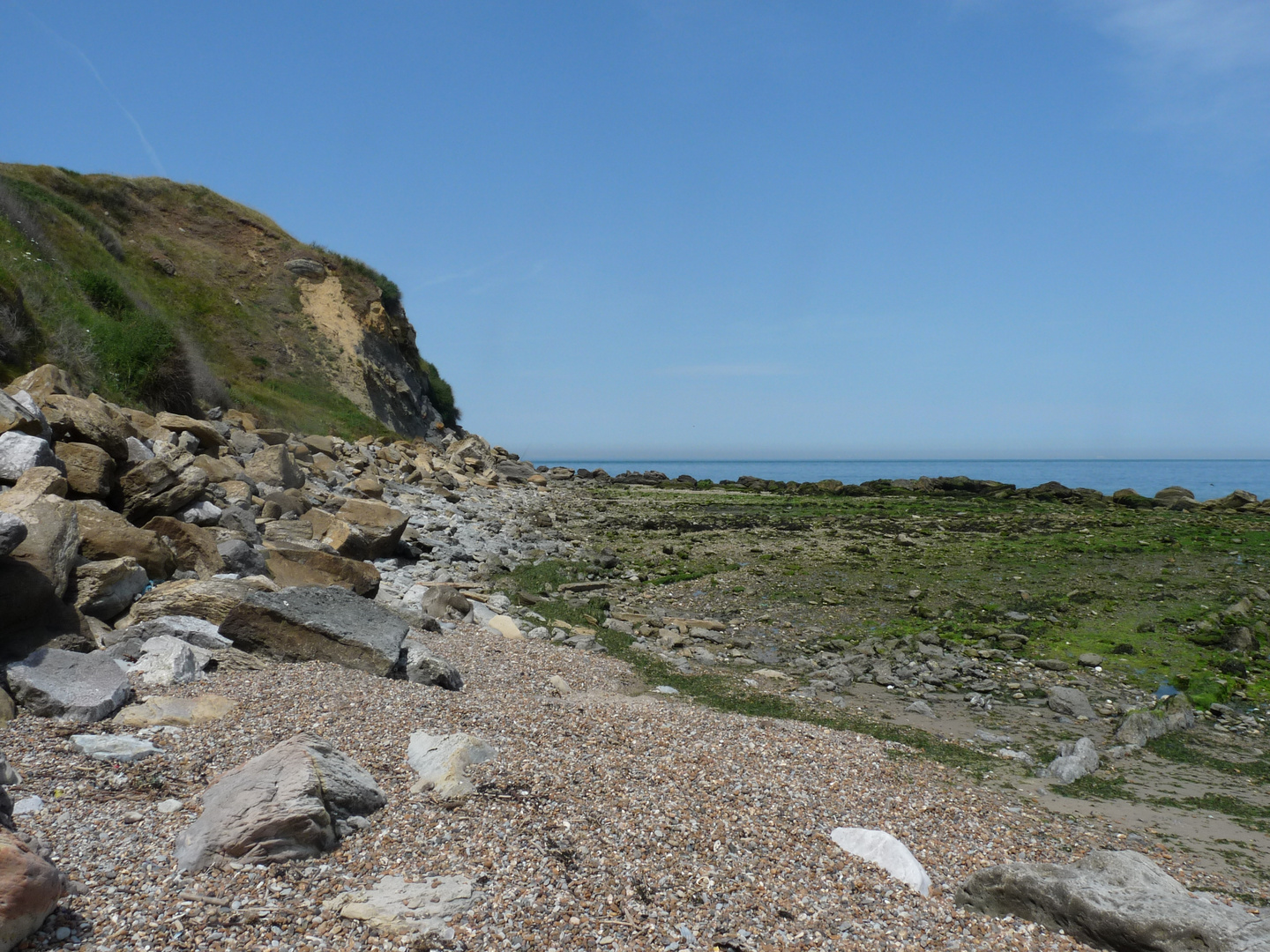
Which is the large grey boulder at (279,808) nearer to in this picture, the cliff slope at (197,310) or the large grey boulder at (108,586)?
the large grey boulder at (108,586)

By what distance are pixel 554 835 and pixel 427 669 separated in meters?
3.78

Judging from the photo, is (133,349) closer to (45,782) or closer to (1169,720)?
(45,782)

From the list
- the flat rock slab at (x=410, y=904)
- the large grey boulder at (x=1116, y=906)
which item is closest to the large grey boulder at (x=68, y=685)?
the flat rock slab at (x=410, y=904)

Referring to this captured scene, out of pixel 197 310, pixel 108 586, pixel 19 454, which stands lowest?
pixel 108 586

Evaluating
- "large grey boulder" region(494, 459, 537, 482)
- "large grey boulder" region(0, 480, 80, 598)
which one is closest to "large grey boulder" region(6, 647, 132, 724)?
"large grey boulder" region(0, 480, 80, 598)

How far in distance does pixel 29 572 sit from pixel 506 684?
4.83 meters

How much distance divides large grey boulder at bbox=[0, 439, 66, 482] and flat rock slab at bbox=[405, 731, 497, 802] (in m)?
5.95

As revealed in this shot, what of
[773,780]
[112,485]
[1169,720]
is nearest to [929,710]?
[1169,720]

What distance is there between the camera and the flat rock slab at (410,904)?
419 centimetres

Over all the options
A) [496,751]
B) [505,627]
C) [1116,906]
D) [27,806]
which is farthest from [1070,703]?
[27,806]

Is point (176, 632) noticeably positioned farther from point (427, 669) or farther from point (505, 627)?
point (505, 627)

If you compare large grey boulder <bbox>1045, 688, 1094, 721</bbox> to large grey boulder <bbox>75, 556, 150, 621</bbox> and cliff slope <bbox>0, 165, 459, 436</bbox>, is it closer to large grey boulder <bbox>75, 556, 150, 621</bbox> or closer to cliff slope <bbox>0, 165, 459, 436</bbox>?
large grey boulder <bbox>75, 556, 150, 621</bbox>

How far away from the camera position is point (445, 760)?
5.94 m

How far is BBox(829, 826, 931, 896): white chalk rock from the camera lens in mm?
5371
